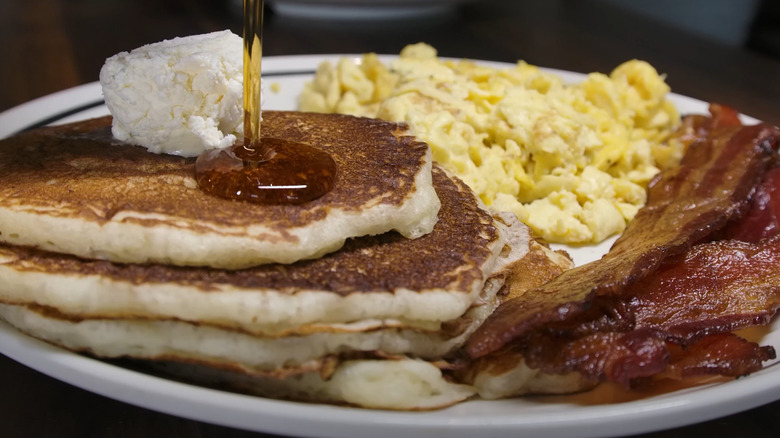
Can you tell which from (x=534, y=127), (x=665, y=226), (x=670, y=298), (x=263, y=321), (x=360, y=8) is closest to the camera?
(x=263, y=321)

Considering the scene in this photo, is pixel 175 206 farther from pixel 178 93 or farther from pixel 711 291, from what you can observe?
pixel 711 291

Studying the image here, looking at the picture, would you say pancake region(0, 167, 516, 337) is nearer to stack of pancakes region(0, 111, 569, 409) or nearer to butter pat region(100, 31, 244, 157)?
stack of pancakes region(0, 111, 569, 409)

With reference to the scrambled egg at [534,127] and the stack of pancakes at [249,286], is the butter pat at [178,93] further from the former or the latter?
the scrambled egg at [534,127]

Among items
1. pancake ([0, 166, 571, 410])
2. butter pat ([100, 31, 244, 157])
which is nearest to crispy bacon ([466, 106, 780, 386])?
pancake ([0, 166, 571, 410])

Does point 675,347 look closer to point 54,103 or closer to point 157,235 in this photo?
point 157,235

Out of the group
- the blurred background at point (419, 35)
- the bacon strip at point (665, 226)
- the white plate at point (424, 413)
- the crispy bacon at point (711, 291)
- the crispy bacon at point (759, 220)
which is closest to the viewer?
the white plate at point (424, 413)

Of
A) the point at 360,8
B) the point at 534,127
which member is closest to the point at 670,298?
the point at 534,127

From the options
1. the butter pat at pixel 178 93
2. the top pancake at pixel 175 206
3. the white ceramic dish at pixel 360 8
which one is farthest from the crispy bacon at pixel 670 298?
the white ceramic dish at pixel 360 8
